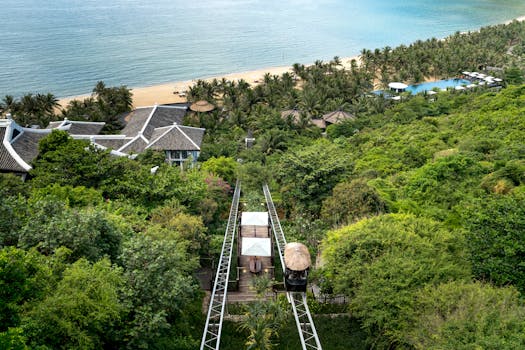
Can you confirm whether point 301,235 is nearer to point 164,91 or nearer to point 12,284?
point 12,284

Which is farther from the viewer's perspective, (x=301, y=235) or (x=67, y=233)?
(x=301, y=235)

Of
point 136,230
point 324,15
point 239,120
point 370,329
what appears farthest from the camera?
point 324,15

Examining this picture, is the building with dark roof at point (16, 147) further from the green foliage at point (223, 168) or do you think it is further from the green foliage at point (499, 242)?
the green foliage at point (499, 242)

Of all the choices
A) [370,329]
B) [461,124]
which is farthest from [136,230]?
[461,124]

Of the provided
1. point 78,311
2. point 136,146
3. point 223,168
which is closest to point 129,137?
point 136,146

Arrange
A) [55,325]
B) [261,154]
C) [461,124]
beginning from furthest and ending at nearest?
[461,124] < [261,154] < [55,325]

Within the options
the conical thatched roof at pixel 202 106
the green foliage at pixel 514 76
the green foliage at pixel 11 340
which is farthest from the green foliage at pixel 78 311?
the green foliage at pixel 514 76

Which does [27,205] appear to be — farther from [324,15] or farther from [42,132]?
[324,15]
